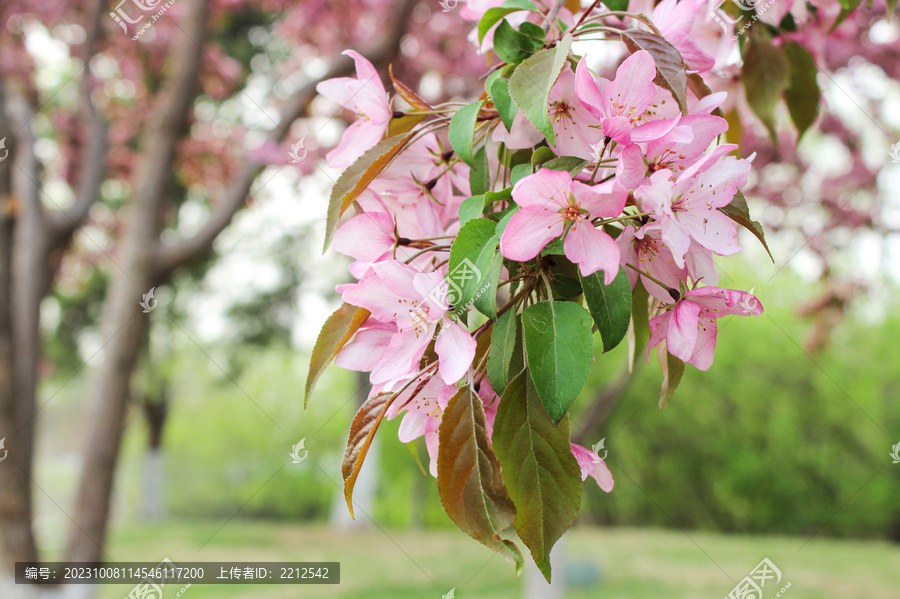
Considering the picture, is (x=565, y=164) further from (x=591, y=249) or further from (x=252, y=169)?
(x=252, y=169)

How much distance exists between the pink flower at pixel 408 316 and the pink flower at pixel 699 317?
16 cm

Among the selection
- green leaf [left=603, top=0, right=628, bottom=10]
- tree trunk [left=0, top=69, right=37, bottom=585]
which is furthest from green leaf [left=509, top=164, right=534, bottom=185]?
tree trunk [left=0, top=69, right=37, bottom=585]

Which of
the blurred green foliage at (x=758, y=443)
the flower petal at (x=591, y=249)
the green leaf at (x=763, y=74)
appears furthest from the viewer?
the blurred green foliage at (x=758, y=443)

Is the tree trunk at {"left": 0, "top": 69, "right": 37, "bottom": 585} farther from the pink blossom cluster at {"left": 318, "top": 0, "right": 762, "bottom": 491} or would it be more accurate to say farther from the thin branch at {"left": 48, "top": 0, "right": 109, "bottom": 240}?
the pink blossom cluster at {"left": 318, "top": 0, "right": 762, "bottom": 491}

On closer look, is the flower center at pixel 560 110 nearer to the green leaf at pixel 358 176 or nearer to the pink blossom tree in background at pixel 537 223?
the pink blossom tree in background at pixel 537 223

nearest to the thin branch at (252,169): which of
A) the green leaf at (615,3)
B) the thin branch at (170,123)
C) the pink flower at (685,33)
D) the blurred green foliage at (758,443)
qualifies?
the thin branch at (170,123)

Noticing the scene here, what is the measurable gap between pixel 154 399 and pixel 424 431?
10.4 m

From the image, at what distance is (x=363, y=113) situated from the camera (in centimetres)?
62

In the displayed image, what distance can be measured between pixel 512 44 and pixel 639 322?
26cm

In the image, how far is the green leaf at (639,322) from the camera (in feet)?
1.90

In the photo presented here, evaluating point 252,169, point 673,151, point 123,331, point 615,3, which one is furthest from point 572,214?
point 252,169

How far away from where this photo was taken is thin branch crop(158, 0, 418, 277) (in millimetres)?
2664

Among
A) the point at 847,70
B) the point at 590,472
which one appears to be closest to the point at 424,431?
the point at 590,472

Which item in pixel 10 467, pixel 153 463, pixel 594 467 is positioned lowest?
pixel 153 463
